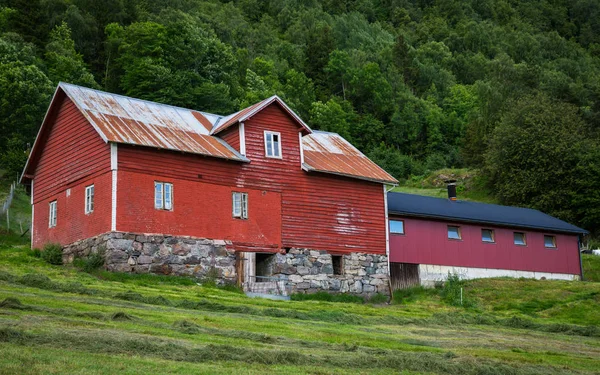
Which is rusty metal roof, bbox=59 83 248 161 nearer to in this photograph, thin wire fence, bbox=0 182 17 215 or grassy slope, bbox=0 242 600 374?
grassy slope, bbox=0 242 600 374

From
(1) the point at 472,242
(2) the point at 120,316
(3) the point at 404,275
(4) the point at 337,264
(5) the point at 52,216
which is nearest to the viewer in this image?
(2) the point at 120,316

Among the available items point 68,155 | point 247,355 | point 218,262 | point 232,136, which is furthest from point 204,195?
point 247,355

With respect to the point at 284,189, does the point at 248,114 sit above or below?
above

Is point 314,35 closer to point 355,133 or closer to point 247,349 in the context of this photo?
point 355,133

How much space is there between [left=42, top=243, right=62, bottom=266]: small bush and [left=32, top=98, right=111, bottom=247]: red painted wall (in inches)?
24.5

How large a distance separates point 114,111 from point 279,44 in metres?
100

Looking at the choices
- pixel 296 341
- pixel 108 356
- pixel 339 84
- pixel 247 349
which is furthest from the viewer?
pixel 339 84

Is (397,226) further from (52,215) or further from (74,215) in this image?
(52,215)

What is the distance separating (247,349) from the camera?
20.6 meters

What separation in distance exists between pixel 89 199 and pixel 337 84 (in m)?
89.3

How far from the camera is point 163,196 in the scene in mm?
39938

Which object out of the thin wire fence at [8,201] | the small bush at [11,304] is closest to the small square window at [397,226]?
the thin wire fence at [8,201]

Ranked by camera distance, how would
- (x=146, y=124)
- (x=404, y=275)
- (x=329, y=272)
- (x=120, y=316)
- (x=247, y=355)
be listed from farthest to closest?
(x=404, y=275) → (x=329, y=272) → (x=146, y=124) → (x=120, y=316) → (x=247, y=355)

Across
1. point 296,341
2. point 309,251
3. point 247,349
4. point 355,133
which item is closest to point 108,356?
point 247,349
